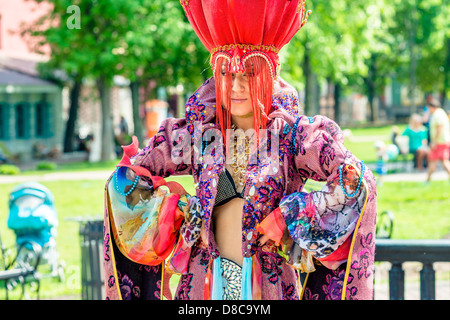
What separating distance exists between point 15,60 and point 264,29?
23.6m

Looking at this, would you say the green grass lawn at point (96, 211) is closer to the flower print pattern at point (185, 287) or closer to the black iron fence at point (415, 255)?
the black iron fence at point (415, 255)

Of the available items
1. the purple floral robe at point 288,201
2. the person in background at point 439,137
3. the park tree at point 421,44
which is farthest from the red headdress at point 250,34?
the park tree at point 421,44

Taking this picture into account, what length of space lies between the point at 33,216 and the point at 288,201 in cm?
429

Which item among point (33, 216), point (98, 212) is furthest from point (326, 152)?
point (98, 212)

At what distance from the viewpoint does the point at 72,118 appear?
23.5 m

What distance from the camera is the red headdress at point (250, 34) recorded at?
2.46m

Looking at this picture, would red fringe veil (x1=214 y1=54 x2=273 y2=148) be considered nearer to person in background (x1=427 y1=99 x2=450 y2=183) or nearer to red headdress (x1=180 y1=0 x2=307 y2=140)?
red headdress (x1=180 y1=0 x2=307 y2=140)

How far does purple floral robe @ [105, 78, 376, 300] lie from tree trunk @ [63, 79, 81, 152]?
2160 centimetres

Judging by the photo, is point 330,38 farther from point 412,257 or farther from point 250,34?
point 250,34

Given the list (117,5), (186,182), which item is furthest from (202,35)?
(117,5)

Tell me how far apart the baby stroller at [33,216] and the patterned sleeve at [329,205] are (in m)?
4.27
